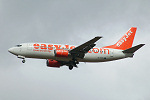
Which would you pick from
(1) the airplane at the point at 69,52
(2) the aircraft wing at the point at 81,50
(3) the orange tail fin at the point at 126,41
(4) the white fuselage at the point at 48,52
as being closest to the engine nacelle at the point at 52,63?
(1) the airplane at the point at 69,52

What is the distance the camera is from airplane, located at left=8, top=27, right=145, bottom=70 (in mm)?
61188

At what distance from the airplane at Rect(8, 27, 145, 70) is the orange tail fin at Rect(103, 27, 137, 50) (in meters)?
0.32

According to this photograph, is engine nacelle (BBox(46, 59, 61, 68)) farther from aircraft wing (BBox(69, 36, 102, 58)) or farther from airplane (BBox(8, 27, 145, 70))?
aircraft wing (BBox(69, 36, 102, 58))

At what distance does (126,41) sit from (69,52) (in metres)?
14.1

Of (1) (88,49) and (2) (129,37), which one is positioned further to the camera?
(2) (129,37)

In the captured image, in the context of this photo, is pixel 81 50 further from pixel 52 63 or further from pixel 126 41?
pixel 126 41

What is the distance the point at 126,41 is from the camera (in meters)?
70.9

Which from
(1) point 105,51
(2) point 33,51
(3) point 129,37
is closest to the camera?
(2) point 33,51

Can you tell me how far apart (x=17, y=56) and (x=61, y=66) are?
9.66 metres

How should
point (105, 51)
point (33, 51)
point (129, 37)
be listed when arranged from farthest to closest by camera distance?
point (129, 37) < point (105, 51) < point (33, 51)

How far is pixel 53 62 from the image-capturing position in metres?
67.0

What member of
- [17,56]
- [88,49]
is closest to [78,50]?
[88,49]

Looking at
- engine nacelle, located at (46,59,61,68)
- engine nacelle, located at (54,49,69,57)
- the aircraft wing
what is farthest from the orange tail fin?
engine nacelle, located at (54,49,69,57)

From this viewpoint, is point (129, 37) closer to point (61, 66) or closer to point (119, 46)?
point (119, 46)
